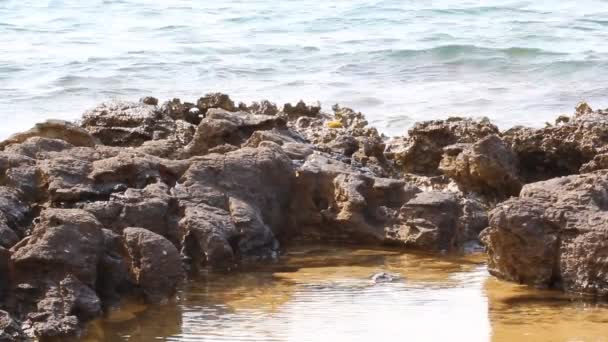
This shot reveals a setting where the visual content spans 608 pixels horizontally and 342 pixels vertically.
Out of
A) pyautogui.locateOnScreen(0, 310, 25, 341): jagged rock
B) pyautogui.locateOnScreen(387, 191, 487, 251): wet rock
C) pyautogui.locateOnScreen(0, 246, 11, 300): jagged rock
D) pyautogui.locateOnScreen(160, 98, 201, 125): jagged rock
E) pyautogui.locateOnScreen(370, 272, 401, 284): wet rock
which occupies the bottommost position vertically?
pyautogui.locateOnScreen(0, 310, 25, 341): jagged rock

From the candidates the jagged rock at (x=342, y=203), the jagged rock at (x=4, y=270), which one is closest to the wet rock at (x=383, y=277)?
the jagged rock at (x=342, y=203)

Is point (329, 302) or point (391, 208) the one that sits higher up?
point (391, 208)

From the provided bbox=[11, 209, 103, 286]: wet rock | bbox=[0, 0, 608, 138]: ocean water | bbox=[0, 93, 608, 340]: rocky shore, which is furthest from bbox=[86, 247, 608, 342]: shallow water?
bbox=[0, 0, 608, 138]: ocean water

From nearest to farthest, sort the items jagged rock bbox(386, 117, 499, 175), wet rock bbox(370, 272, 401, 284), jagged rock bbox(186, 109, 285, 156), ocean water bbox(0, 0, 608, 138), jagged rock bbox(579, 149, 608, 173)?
wet rock bbox(370, 272, 401, 284)
jagged rock bbox(579, 149, 608, 173)
jagged rock bbox(186, 109, 285, 156)
jagged rock bbox(386, 117, 499, 175)
ocean water bbox(0, 0, 608, 138)

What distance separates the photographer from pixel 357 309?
197 inches

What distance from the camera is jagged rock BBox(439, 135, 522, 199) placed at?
261 inches

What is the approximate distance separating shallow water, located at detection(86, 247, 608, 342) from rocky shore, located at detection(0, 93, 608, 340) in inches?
5.7

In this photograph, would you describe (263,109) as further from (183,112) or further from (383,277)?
(383,277)

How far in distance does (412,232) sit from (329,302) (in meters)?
1.12

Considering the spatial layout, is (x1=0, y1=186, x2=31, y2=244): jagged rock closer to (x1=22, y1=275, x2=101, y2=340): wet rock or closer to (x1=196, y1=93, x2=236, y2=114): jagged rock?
(x1=22, y1=275, x2=101, y2=340): wet rock

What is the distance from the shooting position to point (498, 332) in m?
4.71

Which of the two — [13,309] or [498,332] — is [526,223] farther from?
[13,309]

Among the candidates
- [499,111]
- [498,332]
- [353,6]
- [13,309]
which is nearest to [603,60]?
[499,111]

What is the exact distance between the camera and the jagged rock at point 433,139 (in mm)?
7293
